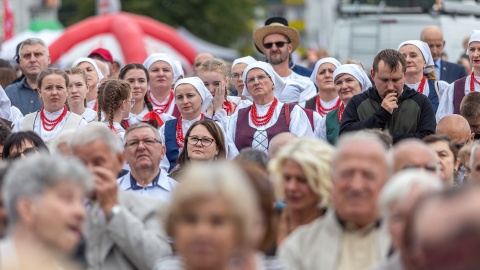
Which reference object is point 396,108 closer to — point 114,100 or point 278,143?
point 278,143

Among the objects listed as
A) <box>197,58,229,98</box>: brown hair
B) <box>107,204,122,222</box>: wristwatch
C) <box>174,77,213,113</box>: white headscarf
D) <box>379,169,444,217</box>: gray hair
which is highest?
<box>197,58,229,98</box>: brown hair

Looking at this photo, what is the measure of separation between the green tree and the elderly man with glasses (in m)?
47.2

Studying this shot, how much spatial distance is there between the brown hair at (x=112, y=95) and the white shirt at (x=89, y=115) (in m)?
0.66

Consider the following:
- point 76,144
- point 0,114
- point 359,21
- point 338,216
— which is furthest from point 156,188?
point 359,21

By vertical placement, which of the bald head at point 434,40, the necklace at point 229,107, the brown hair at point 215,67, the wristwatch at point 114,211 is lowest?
the wristwatch at point 114,211

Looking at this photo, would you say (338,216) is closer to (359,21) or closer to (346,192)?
(346,192)

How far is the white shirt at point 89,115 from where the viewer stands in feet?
39.9

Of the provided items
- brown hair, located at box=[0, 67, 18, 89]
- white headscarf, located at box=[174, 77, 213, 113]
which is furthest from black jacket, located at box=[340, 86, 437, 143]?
brown hair, located at box=[0, 67, 18, 89]

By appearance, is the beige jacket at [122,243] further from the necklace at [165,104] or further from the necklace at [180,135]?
the necklace at [165,104]

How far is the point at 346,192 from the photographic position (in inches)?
247

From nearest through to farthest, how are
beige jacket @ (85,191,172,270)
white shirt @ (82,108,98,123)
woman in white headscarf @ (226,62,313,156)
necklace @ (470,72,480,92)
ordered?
beige jacket @ (85,191,172,270) → woman in white headscarf @ (226,62,313,156) → white shirt @ (82,108,98,123) → necklace @ (470,72,480,92)

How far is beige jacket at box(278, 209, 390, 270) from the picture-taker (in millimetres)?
6352

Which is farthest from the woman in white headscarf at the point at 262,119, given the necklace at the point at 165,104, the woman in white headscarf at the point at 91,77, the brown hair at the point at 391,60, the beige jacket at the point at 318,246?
the beige jacket at the point at 318,246

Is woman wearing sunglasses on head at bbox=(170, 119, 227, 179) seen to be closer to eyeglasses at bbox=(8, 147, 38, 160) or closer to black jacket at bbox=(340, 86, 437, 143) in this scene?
black jacket at bbox=(340, 86, 437, 143)
